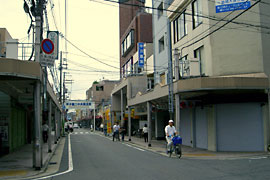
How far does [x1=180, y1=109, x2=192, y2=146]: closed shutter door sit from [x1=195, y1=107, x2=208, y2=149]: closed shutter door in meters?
1.22

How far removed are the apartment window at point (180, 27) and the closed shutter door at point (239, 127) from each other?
276 inches

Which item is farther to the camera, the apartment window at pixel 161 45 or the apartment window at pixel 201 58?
the apartment window at pixel 161 45

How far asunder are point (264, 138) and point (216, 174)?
321 inches

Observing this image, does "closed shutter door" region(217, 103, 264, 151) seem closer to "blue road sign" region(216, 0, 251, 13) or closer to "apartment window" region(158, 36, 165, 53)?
"blue road sign" region(216, 0, 251, 13)

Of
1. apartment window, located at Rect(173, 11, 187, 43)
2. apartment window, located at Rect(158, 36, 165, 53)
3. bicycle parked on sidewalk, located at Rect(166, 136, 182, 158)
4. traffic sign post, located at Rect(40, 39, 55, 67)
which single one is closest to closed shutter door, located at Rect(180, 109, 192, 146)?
apartment window, located at Rect(173, 11, 187, 43)

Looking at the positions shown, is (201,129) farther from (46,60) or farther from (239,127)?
(46,60)

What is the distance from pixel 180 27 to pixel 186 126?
7.28 m

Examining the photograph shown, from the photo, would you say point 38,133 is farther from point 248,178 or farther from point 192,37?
point 192,37

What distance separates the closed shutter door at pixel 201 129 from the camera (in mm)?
19062

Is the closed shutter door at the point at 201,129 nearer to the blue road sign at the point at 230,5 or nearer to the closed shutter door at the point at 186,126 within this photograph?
the closed shutter door at the point at 186,126

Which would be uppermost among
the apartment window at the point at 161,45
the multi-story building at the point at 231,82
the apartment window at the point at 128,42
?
the apartment window at the point at 128,42

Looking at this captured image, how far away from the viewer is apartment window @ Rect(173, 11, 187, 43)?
22078 millimetres

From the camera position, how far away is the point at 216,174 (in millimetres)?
9875

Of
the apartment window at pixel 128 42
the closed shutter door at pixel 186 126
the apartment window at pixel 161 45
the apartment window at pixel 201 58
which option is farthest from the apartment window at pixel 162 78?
the apartment window at pixel 128 42
